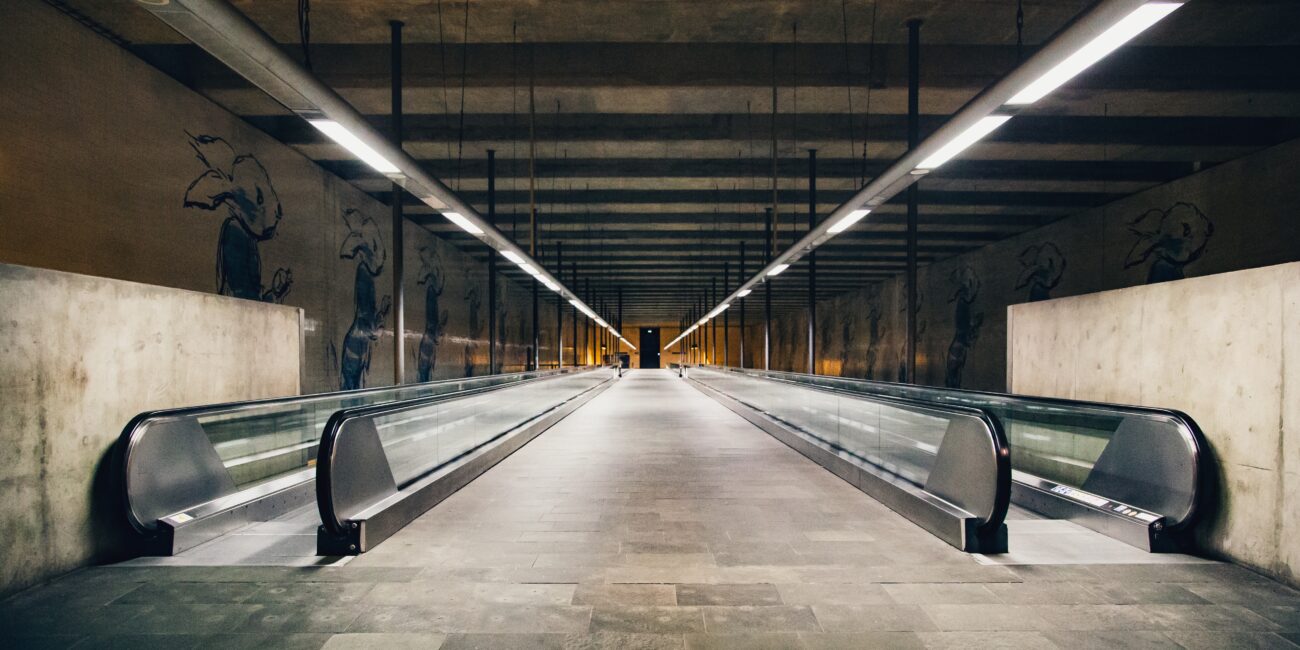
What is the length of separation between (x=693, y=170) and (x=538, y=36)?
4.66 meters

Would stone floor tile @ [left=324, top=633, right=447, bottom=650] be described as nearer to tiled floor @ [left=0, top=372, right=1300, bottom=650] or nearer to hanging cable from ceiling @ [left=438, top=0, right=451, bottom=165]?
tiled floor @ [left=0, top=372, right=1300, bottom=650]

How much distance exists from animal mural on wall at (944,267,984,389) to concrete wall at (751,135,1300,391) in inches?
1.5

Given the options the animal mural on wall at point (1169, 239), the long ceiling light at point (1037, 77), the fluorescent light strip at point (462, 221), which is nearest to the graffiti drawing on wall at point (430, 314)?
the fluorescent light strip at point (462, 221)

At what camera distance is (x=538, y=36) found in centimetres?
687

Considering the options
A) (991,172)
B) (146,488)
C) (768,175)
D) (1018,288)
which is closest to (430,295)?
(768,175)

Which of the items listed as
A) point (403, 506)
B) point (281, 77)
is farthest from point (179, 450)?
point (281, 77)

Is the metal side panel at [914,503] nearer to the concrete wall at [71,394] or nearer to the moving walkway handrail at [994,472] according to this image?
the moving walkway handrail at [994,472]

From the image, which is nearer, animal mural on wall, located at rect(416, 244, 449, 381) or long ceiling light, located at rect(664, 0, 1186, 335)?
long ceiling light, located at rect(664, 0, 1186, 335)

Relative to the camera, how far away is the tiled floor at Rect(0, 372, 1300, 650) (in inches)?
103

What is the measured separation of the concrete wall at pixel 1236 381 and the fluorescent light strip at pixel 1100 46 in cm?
163

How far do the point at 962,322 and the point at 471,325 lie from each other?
57.5 feet

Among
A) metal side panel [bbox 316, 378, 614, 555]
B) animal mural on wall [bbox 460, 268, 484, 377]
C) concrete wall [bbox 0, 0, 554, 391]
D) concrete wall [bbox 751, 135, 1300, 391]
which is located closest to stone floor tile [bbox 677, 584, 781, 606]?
metal side panel [bbox 316, 378, 614, 555]

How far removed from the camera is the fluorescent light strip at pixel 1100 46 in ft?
8.48

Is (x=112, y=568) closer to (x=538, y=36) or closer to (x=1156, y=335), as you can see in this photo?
(x=538, y=36)
